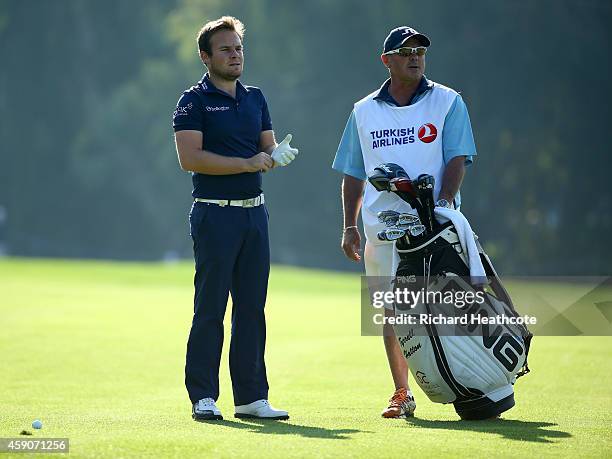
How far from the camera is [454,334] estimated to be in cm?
685

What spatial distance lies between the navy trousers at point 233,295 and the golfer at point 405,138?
682mm

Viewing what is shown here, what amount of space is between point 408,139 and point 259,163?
2.91ft

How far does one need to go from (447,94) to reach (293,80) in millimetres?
45960

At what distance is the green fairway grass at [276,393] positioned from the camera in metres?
6.00

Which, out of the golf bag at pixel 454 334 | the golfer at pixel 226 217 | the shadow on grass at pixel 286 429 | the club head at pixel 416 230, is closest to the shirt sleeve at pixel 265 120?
the golfer at pixel 226 217

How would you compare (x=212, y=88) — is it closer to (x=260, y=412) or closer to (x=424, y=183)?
(x=424, y=183)

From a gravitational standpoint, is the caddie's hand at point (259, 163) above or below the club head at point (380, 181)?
above

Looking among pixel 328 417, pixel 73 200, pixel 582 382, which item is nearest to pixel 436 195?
pixel 328 417

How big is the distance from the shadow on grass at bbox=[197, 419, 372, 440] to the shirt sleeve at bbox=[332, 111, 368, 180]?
1605 mm

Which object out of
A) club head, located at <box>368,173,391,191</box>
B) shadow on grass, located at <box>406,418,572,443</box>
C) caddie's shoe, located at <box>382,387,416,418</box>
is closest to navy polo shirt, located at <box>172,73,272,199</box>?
club head, located at <box>368,173,391,191</box>

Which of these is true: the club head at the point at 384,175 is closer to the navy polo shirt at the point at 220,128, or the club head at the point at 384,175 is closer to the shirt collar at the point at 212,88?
the navy polo shirt at the point at 220,128

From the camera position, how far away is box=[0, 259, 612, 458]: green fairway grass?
6.00 meters

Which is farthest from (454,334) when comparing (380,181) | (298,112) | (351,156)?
(298,112)

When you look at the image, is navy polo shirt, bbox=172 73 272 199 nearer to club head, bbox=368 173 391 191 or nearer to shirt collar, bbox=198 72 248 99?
shirt collar, bbox=198 72 248 99
